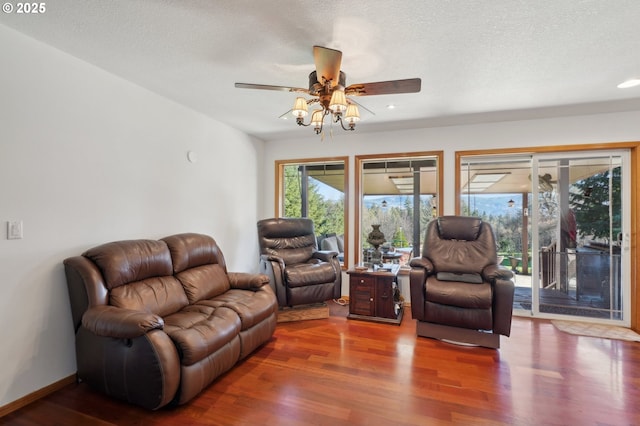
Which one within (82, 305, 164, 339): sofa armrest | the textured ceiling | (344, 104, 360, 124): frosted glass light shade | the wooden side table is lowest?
the wooden side table

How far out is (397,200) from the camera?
4285mm

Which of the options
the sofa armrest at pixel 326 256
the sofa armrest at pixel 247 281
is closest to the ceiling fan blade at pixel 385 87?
the sofa armrest at pixel 247 281

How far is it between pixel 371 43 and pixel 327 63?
356 mm

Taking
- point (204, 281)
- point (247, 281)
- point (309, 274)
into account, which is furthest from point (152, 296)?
point (309, 274)

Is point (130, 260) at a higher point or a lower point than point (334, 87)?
lower

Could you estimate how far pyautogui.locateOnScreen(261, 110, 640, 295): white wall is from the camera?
3.32 meters

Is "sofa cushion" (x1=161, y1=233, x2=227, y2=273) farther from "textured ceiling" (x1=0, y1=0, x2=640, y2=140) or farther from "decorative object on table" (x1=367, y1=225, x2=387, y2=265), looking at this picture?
"decorative object on table" (x1=367, y1=225, x2=387, y2=265)

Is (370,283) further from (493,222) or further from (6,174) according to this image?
(6,174)

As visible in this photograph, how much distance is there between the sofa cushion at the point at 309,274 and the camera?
3375 mm

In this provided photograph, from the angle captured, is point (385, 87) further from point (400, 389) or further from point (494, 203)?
point (494, 203)

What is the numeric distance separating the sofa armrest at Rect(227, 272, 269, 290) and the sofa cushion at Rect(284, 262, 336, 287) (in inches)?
17.5

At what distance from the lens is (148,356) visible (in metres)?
1.75

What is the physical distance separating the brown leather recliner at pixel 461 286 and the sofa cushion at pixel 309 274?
98 cm

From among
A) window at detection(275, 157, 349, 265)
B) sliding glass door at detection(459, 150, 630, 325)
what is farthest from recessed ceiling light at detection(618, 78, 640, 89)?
window at detection(275, 157, 349, 265)
